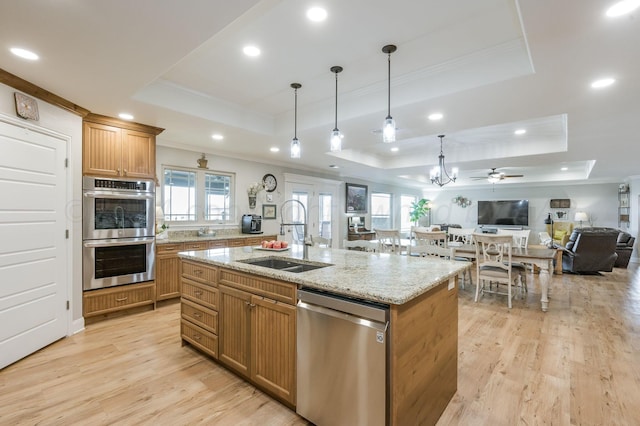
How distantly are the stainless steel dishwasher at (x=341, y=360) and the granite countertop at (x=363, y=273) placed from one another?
68 millimetres

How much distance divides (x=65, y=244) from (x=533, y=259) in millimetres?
5558

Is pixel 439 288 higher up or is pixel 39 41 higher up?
pixel 39 41

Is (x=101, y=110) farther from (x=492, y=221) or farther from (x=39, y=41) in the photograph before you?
(x=492, y=221)

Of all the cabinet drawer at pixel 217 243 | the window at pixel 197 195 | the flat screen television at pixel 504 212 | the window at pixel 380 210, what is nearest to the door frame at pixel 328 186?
the window at pixel 197 195

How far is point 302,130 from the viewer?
3.79 meters

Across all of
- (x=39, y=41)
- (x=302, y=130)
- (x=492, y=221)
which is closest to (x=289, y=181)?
(x=302, y=130)

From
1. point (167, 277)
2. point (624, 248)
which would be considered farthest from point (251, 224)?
point (624, 248)

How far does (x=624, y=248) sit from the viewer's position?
665 cm

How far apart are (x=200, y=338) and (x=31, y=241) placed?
1.73 meters

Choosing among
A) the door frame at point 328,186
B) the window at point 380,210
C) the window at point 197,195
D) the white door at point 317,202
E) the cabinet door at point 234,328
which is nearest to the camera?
the cabinet door at point 234,328

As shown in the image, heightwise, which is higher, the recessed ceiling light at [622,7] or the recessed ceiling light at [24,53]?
→ the recessed ceiling light at [24,53]

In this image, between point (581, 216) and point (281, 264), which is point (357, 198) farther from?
point (581, 216)

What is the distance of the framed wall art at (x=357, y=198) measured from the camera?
25.8 ft

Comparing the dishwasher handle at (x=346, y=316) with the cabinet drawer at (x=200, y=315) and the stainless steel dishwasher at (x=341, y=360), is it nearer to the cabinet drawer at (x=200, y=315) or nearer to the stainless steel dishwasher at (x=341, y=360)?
the stainless steel dishwasher at (x=341, y=360)
